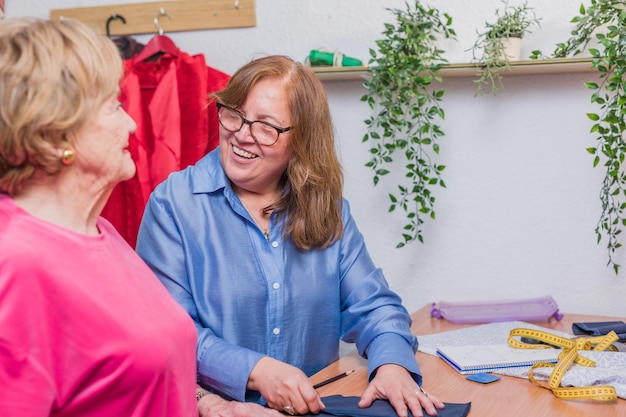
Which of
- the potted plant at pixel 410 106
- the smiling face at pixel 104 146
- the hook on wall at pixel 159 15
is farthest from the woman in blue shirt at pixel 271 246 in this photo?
the hook on wall at pixel 159 15

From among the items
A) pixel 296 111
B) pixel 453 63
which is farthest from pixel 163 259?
pixel 453 63

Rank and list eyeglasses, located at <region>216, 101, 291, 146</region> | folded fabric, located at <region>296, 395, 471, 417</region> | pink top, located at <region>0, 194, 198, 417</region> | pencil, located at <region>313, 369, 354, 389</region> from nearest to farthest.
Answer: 1. pink top, located at <region>0, 194, 198, 417</region>
2. folded fabric, located at <region>296, 395, 471, 417</region>
3. pencil, located at <region>313, 369, 354, 389</region>
4. eyeglasses, located at <region>216, 101, 291, 146</region>

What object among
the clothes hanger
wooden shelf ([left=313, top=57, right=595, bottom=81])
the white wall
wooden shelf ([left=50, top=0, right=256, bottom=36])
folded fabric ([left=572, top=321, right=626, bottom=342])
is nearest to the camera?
folded fabric ([left=572, top=321, right=626, bottom=342])

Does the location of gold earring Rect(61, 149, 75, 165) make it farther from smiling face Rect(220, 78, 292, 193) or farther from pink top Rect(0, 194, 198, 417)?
smiling face Rect(220, 78, 292, 193)

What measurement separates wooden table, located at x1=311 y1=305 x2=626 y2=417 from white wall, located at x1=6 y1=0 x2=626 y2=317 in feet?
2.30

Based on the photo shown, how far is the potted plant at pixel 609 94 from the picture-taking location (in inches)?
78.9

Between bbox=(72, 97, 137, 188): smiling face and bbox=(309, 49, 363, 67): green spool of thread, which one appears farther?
bbox=(309, 49, 363, 67): green spool of thread

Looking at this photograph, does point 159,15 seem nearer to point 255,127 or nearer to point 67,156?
point 255,127

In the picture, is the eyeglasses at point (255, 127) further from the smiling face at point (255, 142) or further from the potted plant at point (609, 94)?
the potted plant at point (609, 94)

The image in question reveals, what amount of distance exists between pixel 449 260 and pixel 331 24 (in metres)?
0.88

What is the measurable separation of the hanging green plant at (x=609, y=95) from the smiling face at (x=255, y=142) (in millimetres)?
876

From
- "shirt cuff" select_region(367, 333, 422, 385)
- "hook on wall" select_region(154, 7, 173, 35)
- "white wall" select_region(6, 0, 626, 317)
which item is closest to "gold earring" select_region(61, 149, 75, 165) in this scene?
"shirt cuff" select_region(367, 333, 422, 385)

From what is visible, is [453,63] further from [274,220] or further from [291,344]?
[291,344]

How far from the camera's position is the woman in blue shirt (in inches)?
65.3
